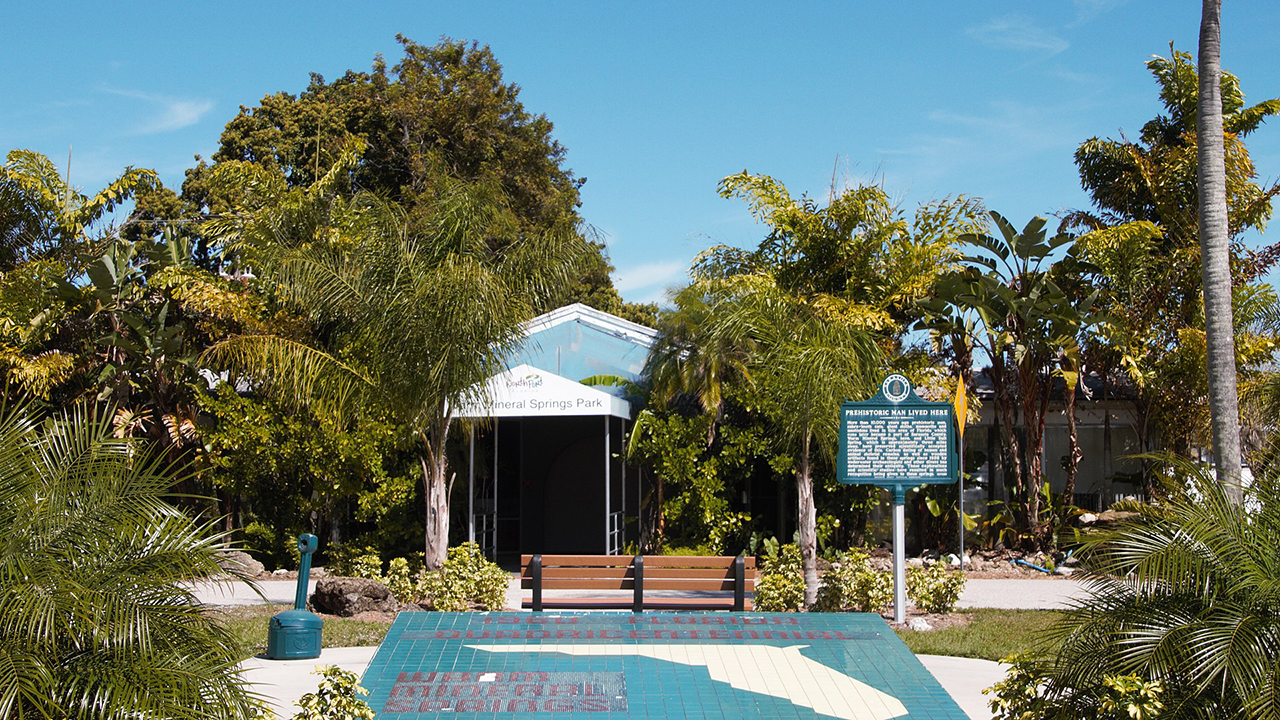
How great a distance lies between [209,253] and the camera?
24.5 m

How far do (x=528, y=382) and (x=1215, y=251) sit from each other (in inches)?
331

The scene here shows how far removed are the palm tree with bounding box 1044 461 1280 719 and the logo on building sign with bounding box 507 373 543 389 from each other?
9098mm

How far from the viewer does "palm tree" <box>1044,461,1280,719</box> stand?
4.93 metres

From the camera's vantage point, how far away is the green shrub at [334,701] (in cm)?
539

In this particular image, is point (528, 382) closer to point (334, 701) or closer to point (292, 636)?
point (292, 636)

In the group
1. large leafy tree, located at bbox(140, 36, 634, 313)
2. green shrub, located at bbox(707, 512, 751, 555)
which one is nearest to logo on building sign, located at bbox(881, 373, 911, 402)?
green shrub, located at bbox(707, 512, 751, 555)

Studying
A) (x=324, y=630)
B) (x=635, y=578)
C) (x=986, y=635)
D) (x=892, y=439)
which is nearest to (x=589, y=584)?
(x=635, y=578)

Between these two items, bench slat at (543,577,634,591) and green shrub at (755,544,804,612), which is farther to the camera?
green shrub at (755,544,804,612)

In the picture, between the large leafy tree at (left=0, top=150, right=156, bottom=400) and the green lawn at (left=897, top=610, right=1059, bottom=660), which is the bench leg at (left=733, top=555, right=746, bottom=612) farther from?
the large leafy tree at (left=0, top=150, right=156, bottom=400)

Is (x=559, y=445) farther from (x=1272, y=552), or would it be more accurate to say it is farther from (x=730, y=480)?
(x=1272, y=552)

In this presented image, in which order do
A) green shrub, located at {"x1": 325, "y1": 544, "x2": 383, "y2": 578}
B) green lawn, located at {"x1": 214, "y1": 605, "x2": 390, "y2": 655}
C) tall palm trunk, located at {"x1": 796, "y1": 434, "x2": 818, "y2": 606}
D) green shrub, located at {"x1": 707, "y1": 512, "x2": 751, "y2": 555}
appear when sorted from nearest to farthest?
green lawn, located at {"x1": 214, "y1": 605, "x2": 390, "y2": 655}, tall palm trunk, located at {"x1": 796, "y1": 434, "x2": 818, "y2": 606}, green shrub, located at {"x1": 325, "y1": 544, "x2": 383, "y2": 578}, green shrub, located at {"x1": 707, "y1": 512, "x2": 751, "y2": 555}

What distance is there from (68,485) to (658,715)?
12.2 ft

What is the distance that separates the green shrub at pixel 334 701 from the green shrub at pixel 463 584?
567cm

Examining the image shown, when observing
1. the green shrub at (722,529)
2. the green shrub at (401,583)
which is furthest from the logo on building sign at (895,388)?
the green shrub at (401,583)
